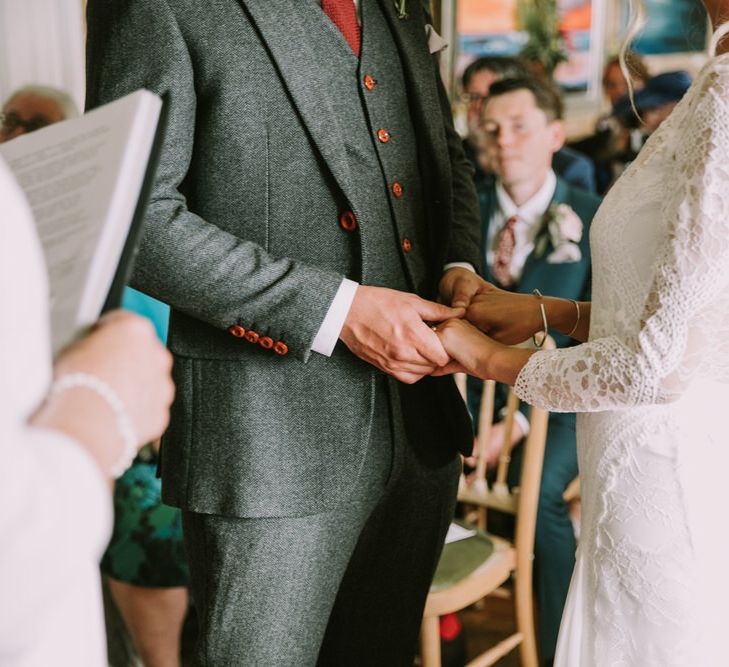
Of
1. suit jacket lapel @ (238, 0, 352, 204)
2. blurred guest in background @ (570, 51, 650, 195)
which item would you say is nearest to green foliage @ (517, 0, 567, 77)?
blurred guest in background @ (570, 51, 650, 195)

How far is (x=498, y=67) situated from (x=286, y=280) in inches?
110

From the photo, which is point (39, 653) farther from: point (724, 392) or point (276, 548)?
point (724, 392)

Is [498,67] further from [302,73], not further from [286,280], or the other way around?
[286,280]

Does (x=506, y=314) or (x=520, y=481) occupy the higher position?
(x=506, y=314)

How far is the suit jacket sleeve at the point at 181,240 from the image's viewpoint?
1.21 m

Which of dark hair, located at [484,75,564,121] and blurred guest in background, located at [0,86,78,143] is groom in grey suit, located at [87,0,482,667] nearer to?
blurred guest in background, located at [0,86,78,143]

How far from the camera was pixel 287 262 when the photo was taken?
127 cm

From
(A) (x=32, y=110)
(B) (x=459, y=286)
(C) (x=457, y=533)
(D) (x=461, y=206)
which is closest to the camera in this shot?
(B) (x=459, y=286)

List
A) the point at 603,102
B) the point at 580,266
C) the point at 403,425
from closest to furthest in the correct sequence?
the point at 403,425, the point at 580,266, the point at 603,102

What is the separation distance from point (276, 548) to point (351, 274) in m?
0.44

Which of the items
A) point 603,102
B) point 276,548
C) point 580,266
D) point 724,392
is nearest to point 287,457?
point 276,548

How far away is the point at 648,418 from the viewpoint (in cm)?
128

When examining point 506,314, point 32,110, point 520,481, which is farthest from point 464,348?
point 32,110

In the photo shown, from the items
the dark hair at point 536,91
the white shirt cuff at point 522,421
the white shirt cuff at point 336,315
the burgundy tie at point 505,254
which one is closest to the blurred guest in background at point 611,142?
the dark hair at point 536,91
